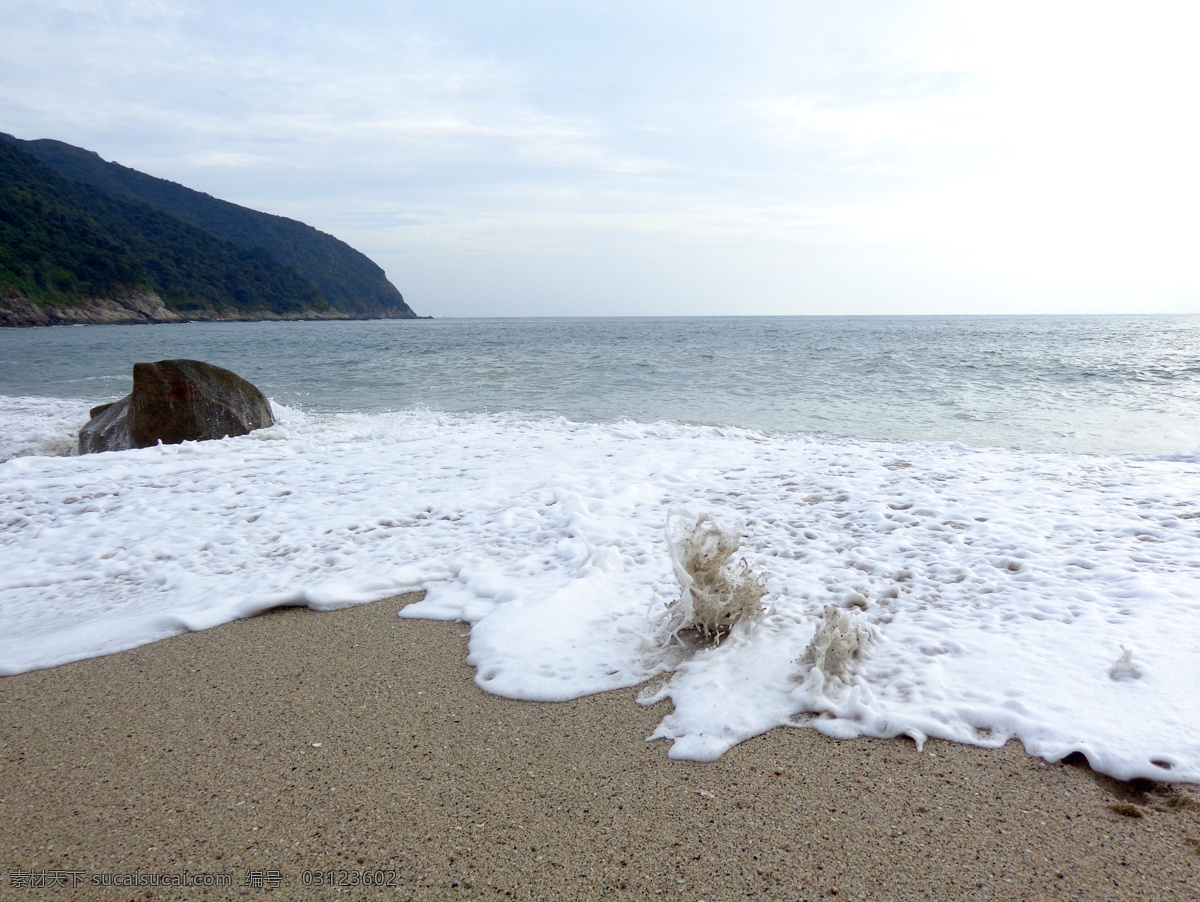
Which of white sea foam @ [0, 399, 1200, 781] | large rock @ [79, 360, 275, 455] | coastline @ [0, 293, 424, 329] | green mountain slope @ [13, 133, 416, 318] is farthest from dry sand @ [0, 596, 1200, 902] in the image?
green mountain slope @ [13, 133, 416, 318]

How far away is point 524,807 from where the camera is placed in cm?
211

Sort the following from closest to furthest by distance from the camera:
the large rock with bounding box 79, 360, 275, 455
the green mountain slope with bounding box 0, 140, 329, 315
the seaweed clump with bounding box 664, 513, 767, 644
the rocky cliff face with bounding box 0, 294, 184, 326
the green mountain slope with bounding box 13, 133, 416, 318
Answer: the seaweed clump with bounding box 664, 513, 767, 644 → the large rock with bounding box 79, 360, 275, 455 → the rocky cliff face with bounding box 0, 294, 184, 326 → the green mountain slope with bounding box 0, 140, 329, 315 → the green mountain slope with bounding box 13, 133, 416, 318

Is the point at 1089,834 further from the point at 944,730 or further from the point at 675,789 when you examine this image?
the point at 675,789

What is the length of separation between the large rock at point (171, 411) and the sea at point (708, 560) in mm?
579

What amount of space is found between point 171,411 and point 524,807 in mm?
8029

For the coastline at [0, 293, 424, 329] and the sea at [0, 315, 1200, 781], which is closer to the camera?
the sea at [0, 315, 1200, 781]

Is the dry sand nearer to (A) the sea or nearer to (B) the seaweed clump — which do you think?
(A) the sea

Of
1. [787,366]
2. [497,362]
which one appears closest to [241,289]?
[497,362]

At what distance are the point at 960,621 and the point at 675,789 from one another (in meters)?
1.96

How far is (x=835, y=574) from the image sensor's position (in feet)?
13.0

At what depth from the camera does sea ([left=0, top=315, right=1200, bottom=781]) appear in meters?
2.70

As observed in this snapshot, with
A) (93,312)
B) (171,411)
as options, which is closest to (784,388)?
(171,411)

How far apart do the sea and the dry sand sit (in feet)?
0.64

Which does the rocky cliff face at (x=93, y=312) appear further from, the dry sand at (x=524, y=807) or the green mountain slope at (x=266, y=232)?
the dry sand at (x=524, y=807)
